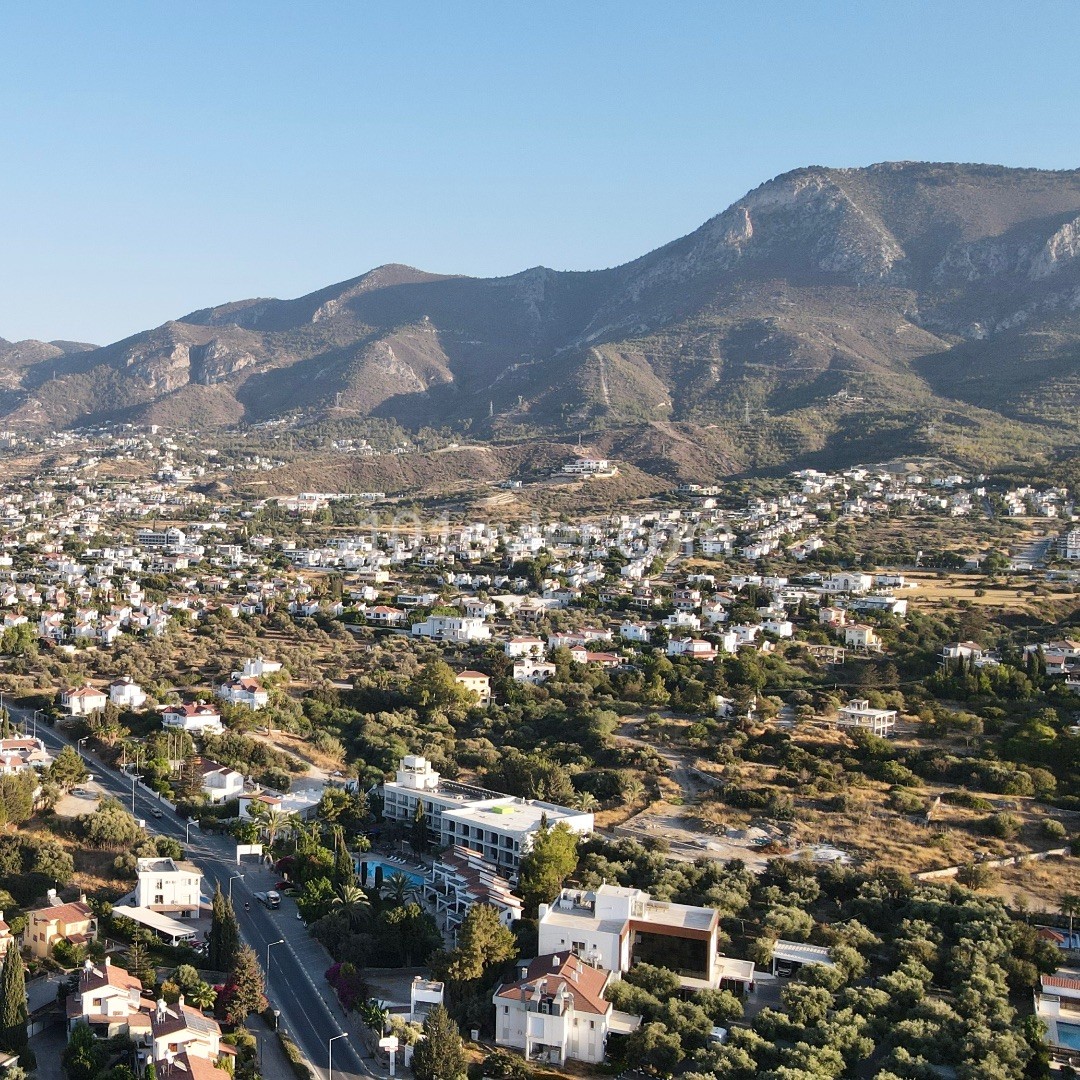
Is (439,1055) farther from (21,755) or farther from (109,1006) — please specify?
(21,755)

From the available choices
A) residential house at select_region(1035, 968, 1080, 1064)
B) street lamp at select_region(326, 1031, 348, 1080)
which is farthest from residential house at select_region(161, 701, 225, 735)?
residential house at select_region(1035, 968, 1080, 1064)

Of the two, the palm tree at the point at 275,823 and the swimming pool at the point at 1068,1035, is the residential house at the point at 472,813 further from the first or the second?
the swimming pool at the point at 1068,1035

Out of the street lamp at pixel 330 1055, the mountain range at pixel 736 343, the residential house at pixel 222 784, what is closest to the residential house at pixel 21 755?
the residential house at pixel 222 784

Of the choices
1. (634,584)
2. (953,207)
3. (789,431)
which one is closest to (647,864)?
(634,584)

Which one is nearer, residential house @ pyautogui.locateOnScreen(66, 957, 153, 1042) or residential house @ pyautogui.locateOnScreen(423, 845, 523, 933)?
residential house @ pyautogui.locateOnScreen(66, 957, 153, 1042)

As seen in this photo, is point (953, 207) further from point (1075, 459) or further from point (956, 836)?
point (956, 836)

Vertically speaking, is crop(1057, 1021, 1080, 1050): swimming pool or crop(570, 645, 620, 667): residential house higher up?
crop(570, 645, 620, 667): residential house

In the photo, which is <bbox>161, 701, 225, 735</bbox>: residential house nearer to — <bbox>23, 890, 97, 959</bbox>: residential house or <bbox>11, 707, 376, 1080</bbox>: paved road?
<bbox>11, 707, 376, 1080</bbox>: paved road
